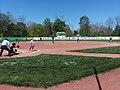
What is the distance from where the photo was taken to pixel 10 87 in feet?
33.4

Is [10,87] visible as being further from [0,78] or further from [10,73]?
[10,73]

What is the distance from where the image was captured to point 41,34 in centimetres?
13738

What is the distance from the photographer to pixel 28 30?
14200 cm

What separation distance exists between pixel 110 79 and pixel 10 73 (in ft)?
14.4

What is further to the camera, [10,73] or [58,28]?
[58,28]

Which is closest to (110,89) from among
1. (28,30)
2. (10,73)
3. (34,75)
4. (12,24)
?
(34,75)

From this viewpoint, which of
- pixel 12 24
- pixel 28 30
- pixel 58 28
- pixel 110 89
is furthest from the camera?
pixel 58 28

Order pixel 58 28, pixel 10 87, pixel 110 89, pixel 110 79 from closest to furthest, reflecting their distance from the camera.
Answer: pixel 110 89 < pixel 10 87 < pixel 110 79 < pixel 58 28

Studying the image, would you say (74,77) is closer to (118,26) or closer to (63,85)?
(63,85)

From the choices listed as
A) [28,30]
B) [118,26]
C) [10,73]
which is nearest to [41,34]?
[28,30]

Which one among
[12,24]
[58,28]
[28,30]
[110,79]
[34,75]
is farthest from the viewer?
[58,28]

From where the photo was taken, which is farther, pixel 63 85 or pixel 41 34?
pixel 41 34

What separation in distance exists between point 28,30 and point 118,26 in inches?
1684

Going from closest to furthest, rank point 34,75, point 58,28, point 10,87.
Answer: point 10,87 < point 34,75 < point 58,28
